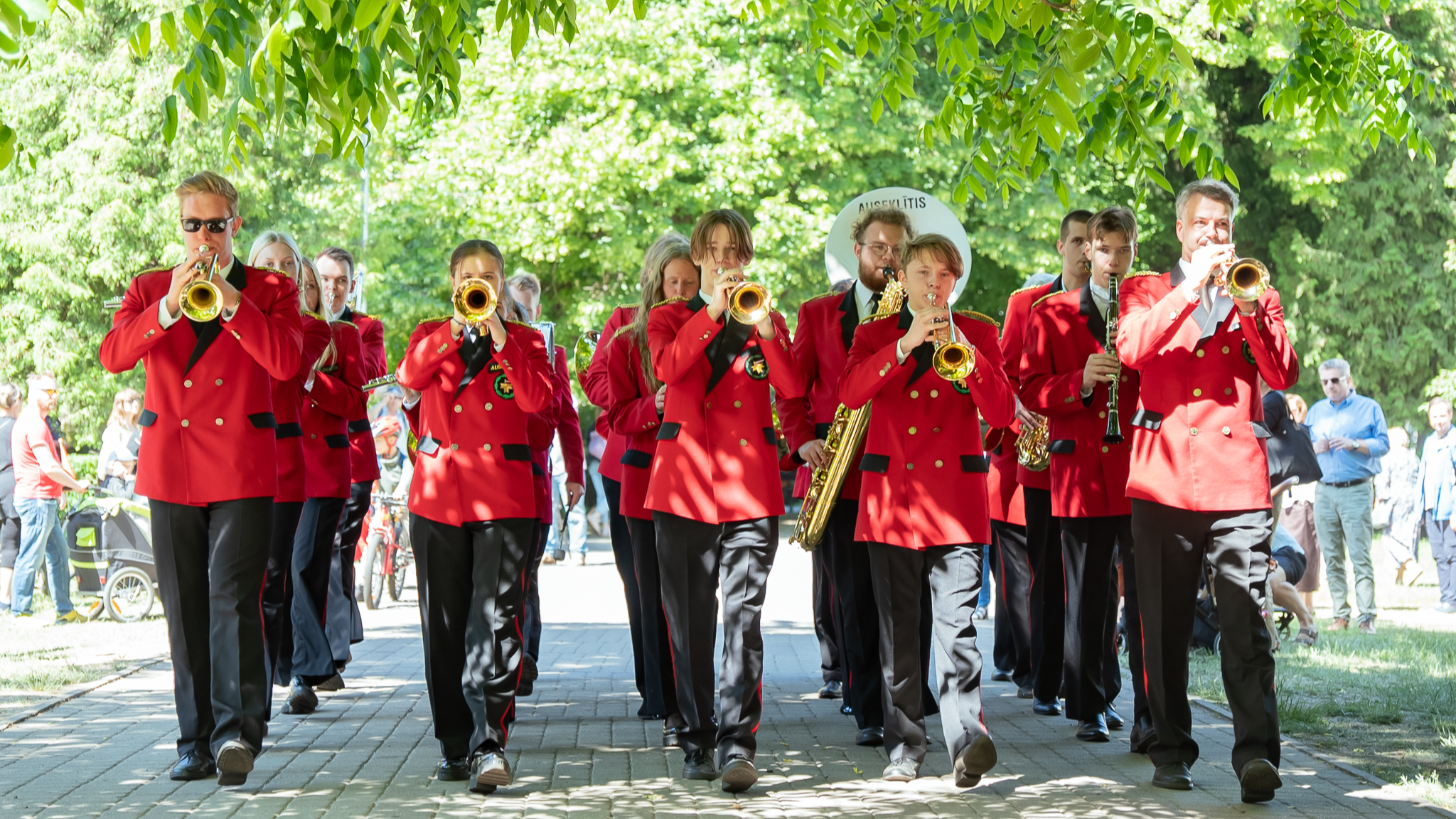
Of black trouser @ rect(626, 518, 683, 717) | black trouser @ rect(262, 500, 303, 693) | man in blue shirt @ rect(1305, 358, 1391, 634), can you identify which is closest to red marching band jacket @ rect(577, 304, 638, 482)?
black trouser @ rect(626, 518, 683, 717)

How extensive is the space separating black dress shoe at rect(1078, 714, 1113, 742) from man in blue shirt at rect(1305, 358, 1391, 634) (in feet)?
21.4

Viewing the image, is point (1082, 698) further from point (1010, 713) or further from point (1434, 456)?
point (1434, 456)

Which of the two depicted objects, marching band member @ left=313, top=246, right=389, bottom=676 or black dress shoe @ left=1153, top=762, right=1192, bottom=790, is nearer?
black dress shoe @ left=1153, top=762, right=1192, bottom=790

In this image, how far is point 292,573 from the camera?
26.1 ft

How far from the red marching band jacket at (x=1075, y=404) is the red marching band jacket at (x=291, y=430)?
3332 mm

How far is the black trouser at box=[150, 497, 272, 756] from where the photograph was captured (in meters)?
5.99

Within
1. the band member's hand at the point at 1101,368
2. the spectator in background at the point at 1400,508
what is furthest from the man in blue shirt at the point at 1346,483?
the band member's hand at the point at 1101,368

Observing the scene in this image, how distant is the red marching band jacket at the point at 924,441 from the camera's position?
5996 mm

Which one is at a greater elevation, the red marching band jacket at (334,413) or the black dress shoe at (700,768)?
the red marching band jacket at (334,413)

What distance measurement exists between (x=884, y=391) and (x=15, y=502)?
967 centimetres

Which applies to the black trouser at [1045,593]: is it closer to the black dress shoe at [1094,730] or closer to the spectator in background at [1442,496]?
the black dress shoe at [1094,730]

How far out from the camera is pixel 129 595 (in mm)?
13336

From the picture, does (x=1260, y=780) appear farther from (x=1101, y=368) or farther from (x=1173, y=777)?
(x=1101, y=368)

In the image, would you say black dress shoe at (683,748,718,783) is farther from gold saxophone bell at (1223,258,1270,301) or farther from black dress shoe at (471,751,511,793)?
gold saxophone bell at (1223,258,1270,301)
